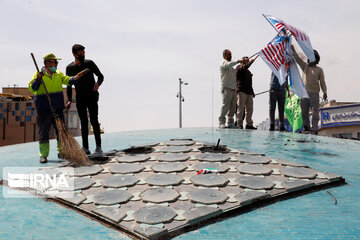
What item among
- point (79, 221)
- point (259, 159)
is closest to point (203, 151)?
point (259, 159)

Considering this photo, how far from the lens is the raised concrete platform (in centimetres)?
296

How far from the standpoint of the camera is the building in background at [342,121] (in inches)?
1017

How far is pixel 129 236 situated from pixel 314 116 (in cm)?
698

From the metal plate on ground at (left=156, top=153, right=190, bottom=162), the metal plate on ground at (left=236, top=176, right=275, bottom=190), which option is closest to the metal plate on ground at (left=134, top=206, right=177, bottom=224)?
the metal plate on ground at (left=236, top=176, right=275, bottom=190)

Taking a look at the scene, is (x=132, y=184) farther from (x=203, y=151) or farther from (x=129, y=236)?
(x=203, y=151)

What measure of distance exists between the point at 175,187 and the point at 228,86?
16.9ft

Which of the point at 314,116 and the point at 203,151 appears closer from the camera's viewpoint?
the point at 203,151

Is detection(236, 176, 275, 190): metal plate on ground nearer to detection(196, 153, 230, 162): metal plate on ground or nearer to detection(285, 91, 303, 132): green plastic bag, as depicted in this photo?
detection(196, 153, 230, 162): metal plate on ground

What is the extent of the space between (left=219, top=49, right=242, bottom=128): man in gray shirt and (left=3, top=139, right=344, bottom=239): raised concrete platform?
11.3ft

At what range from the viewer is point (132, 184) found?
3842 mm

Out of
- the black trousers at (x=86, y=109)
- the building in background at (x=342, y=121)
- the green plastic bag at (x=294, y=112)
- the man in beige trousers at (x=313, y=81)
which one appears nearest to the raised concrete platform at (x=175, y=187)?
the black trousers at (x=86, y=109)

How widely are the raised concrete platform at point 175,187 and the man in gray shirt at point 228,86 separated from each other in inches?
135

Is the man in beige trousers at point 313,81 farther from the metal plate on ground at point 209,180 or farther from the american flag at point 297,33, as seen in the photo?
the metal plate on ground at point 209,180

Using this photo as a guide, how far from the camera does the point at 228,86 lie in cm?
837
